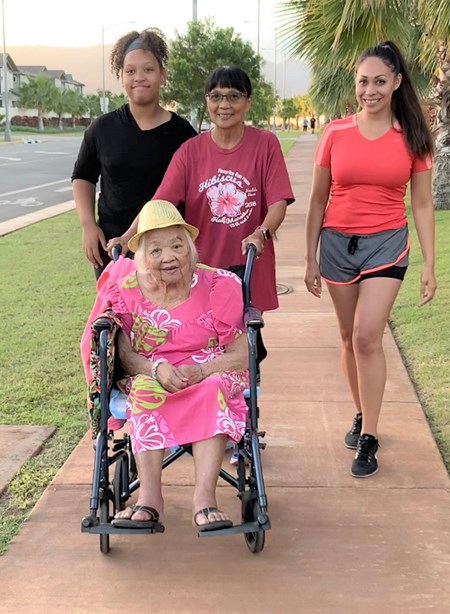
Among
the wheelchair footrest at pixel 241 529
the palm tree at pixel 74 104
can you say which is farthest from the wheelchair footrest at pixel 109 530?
the palm tree at pixel 74 104

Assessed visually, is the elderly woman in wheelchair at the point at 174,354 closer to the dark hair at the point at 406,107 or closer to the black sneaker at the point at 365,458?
the black sneaker at the point at 365,458

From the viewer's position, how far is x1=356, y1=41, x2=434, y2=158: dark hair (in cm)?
351

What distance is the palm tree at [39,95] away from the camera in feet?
273

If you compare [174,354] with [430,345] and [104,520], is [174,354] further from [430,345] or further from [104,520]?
[430,345]

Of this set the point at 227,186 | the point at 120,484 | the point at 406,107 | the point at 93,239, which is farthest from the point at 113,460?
the point at 406,107

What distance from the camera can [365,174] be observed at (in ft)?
11.6

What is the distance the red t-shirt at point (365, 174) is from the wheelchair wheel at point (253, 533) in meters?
1.42

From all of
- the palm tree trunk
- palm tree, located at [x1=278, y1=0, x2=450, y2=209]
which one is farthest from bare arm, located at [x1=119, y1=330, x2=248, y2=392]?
the palm tree trunk

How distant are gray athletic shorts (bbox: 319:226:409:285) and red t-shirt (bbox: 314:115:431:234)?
39 millimetres

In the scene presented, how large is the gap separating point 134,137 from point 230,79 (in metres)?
0.55

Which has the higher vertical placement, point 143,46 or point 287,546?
Answer: point 143,46

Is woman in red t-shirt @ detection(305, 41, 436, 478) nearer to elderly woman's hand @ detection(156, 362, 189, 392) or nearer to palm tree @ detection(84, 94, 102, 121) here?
elderly woman's hand @ detection(156, 362, 189, 392)

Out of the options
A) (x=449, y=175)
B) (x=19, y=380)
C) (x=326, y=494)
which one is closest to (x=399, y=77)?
(x=326, y=494)

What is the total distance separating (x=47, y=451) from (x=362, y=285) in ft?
6.00
